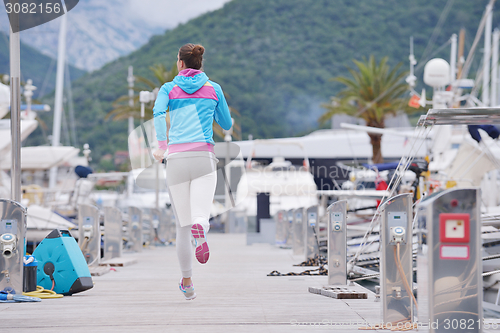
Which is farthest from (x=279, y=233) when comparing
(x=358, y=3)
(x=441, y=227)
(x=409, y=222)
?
(x=358, y=3)

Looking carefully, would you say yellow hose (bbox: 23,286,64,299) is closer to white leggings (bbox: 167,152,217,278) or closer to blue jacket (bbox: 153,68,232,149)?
white leggings (bbox: 167,152,217,278)

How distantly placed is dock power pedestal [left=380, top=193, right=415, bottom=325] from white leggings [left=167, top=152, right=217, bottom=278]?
1443 millimetres

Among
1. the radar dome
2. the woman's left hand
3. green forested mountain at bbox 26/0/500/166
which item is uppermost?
green forested mountain at bbox 26/0/500/166

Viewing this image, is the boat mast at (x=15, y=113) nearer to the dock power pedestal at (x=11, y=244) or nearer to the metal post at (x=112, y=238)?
the dock power pedestal at (x=11, y=244)

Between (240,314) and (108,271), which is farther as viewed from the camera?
(108,271)

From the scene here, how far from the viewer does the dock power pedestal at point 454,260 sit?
3451 millimetres

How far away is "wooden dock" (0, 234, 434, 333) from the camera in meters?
4.50

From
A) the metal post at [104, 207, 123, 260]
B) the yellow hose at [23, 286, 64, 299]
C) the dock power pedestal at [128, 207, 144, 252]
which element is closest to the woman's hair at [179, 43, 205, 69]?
the yellow hose at [23, 286, 64, 299]

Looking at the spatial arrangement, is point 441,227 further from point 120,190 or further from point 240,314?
point 120,190

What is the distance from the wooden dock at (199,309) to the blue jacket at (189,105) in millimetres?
1459

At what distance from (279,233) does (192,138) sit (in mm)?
12218

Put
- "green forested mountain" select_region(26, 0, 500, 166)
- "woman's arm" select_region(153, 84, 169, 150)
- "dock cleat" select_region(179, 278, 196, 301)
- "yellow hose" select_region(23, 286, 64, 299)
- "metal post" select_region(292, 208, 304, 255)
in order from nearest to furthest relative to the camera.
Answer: "woman's arm" select_region(153, 84, 169, 150), "dock cleat" select_region(179, 278, 196, 301), "yellow hose" select_region(23, 286, 64, 299), "metal post" select_region(292, 208, 304, 255), "green forested mountain" select_region(26, 0, 500, 166)

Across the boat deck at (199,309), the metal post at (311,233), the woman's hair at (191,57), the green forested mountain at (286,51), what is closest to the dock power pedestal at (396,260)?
the boat deck at (199,309)

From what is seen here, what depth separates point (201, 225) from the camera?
4859 millimetres
